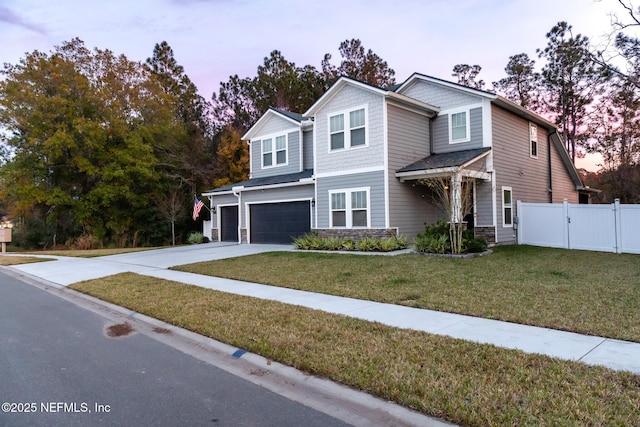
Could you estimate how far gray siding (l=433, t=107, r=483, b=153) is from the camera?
1527 centimetres

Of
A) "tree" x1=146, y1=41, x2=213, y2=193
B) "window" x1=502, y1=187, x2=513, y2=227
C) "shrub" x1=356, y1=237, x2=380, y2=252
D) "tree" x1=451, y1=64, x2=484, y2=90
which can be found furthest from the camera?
"tree" x1=451, y1=64, x2=484, y2=90

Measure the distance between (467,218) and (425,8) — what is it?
313 inches

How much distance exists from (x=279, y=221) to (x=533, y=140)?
11.9 metres

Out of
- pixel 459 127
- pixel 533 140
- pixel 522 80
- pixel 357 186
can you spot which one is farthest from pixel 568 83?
pixel 357 186

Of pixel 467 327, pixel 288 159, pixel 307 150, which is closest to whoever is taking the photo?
pixel 467 327

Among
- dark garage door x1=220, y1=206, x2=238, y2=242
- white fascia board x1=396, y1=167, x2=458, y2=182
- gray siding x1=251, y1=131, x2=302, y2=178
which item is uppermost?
gray siding x1=251, y1=131, x2=302, y2=178

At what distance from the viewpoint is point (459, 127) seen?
15898 mm

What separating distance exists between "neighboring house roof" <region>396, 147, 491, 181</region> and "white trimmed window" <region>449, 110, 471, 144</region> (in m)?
0.63

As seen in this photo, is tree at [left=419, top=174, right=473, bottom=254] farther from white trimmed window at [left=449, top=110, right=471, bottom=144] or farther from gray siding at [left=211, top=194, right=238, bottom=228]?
gray siding at [left=211, top=194, right=238, bottom=228]

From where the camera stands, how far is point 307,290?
8.16 metres

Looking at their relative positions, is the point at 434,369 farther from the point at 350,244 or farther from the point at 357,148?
the point at 357,148

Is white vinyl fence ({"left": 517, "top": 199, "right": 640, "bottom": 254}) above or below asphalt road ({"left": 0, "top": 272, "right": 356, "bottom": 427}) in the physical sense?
above

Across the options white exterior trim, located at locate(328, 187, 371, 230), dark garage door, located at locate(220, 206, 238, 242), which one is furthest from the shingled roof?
dark garage door, located at locate(220, 206, 238, 242)

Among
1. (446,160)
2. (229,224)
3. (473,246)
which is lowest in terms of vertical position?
(473,246)
